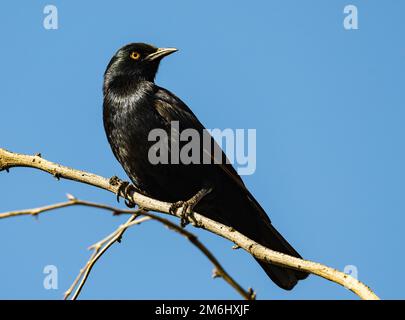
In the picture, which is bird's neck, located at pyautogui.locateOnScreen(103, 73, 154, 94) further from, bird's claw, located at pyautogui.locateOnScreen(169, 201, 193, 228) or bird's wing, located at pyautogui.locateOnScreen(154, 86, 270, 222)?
bird's claw, located at pyautogui.locateOnScreen(169, 201, 193, 228)

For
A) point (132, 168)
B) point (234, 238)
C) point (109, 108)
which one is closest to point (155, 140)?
point (132, 168)

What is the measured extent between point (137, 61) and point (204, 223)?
3.21 m

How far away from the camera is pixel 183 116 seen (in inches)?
287

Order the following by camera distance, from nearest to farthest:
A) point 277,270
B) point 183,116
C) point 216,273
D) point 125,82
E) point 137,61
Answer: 1. point 216,273
2. point 277,270
3. point 183,116
4. point 125,82
5. point 137,61

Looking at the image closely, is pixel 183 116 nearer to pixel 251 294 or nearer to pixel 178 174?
pixel 178 174

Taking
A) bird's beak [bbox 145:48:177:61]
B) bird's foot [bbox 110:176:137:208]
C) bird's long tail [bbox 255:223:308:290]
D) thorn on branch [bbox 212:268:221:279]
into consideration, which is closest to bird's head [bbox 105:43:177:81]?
bird's beak [bbox 145:48:177:61]

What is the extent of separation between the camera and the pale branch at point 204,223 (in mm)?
3701

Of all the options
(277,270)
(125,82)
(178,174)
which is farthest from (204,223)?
(125,82)

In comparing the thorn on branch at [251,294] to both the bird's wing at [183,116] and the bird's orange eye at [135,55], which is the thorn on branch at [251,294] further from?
the bird's orange eye at [135,55]

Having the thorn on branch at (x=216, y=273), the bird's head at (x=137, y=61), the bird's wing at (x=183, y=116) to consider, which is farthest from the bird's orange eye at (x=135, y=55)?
the thorn on branch at (x=216, y=273)
